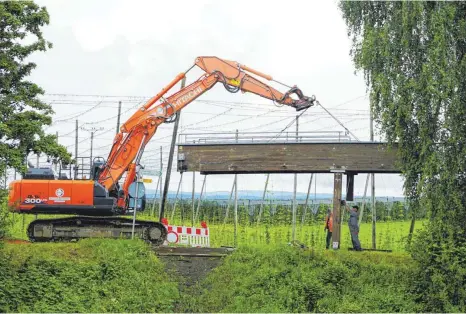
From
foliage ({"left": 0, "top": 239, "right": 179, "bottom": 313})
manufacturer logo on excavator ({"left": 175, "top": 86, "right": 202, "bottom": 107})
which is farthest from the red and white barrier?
foliage ({"left": 0, "top": 239, "right": 179, "bottom": 313})

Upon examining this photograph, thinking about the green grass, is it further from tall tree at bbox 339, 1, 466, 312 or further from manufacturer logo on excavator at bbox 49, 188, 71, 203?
tall tree at bbox 339, 1, 466, 312

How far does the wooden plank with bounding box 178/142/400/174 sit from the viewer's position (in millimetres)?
25172

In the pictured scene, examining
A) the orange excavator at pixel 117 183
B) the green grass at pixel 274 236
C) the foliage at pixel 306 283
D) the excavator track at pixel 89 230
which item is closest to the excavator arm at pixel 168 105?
the orange excavator at pixel 117 183

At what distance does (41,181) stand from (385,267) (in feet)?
37.4

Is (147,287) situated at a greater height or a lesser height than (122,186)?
lesser

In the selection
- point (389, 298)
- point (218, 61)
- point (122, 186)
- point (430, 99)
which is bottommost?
point (389, 298)

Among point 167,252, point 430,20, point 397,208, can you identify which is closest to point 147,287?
point 167,252

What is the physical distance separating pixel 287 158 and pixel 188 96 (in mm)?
4060

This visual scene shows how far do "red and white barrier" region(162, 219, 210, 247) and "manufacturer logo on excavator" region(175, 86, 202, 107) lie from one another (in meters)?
4.54

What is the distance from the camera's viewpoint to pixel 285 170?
1009 inches

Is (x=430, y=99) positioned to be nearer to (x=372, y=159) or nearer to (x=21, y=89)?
(x=372, y=159)

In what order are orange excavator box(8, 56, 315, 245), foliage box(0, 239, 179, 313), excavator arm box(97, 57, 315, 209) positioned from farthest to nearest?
excavator arm box(97, 57, 315, 209), orange excavator box(8, 56, 315, 245), foliage box(0, 239, 179, 313)

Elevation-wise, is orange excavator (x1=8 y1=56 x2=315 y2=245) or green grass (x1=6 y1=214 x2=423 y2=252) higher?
orange excavator (x1=8 y1=56 x2=315 y2=245)

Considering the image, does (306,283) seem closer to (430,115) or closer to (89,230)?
(430,115)
